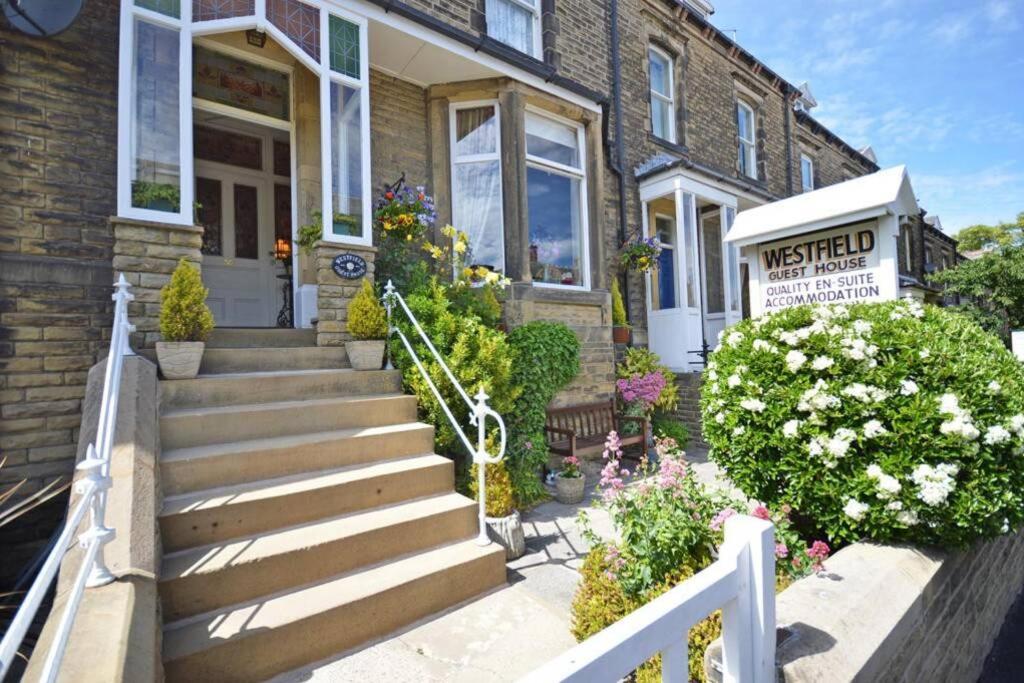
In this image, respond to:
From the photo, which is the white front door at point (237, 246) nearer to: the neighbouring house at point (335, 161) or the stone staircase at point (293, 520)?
the neighbouring house at point (335, 161)

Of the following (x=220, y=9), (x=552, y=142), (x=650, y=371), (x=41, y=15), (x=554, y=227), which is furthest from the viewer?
(x=650, y=371)

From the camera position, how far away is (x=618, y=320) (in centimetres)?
788

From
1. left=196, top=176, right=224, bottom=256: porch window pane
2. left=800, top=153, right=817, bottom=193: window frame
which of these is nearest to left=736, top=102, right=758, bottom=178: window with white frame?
left=800, top=153, right=817, bottom=193: window frame

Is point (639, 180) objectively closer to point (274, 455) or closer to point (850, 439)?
point (850, 439)

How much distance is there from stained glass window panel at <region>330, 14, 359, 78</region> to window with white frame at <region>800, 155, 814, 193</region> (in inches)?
542

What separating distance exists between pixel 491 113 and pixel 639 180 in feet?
11.9

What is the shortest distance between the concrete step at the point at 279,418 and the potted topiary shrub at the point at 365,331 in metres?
0.38

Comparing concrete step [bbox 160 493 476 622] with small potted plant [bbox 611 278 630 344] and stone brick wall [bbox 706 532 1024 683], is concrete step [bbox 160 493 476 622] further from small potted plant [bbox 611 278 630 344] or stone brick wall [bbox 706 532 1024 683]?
small potted plant [bbox 611 278 630 344]

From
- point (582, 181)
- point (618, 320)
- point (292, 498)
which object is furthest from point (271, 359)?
point (618, 320)

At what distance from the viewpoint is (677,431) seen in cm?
784

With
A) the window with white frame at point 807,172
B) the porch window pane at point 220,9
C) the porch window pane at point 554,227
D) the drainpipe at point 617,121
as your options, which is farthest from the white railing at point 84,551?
the window with white frame at point 807,172

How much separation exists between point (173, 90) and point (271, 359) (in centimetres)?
248

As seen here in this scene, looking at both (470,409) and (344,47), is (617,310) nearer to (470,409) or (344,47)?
(470,409)

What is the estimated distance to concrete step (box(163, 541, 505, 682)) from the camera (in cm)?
237
